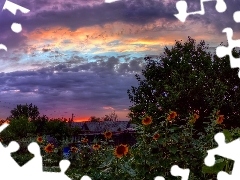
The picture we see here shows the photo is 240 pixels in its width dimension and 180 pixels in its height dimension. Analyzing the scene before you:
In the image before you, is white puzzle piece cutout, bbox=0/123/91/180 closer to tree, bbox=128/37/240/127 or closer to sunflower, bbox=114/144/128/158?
sunflower, bbox=114/144/128/158

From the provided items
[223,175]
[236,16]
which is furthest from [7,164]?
[236,16]

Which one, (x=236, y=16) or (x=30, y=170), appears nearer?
(x=30, y=170)

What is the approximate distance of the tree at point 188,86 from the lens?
25.5 metres

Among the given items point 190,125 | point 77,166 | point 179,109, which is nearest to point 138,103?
point 179,109

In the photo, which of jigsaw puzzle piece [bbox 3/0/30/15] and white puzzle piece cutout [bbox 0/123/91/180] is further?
jigsaw puzzle piece [bbox 3/0/30/15]

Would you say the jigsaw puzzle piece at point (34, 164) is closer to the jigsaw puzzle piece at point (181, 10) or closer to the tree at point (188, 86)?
the jigsaw puzzle piece at point (181, 10)

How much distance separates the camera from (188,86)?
83.5 ft

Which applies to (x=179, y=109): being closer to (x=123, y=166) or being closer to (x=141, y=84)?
(x=141, y=84)

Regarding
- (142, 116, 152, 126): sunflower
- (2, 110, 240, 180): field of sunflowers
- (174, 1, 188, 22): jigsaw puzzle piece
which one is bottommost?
(2, 110, 240, 180): field of sunflowers

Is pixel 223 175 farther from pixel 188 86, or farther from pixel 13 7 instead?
pixel 188 86

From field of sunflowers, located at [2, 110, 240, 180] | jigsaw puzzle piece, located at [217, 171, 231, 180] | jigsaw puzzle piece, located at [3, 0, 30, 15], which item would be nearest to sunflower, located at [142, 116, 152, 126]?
field of sunflowers, located at [2, 110, 240, 180]

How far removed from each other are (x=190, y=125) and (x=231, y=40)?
380 centimetres

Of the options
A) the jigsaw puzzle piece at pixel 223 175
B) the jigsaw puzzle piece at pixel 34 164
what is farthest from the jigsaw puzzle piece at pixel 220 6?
the jigsaw puzzle piece at pixel 34 164

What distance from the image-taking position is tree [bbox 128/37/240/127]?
25.5 metres
